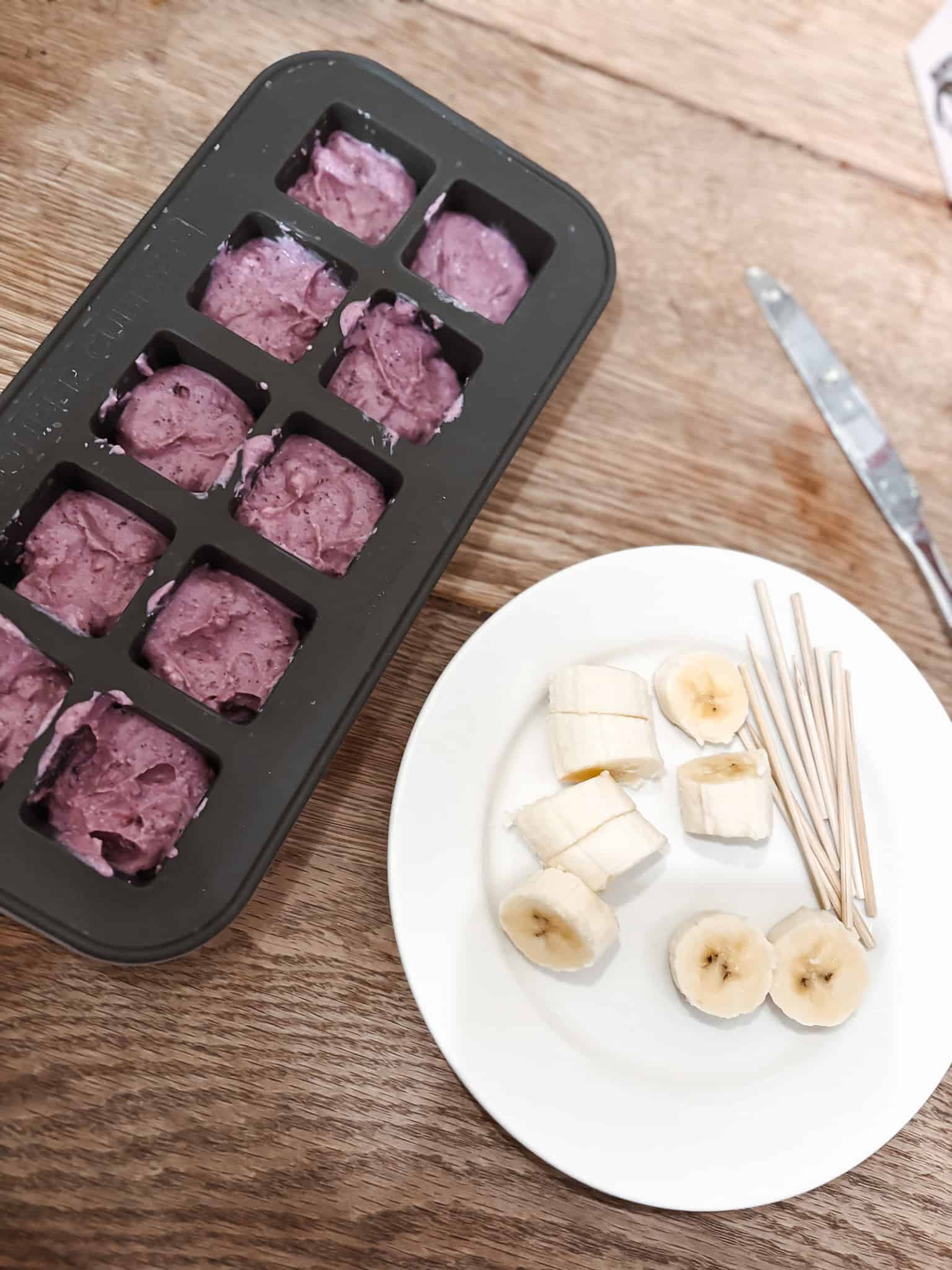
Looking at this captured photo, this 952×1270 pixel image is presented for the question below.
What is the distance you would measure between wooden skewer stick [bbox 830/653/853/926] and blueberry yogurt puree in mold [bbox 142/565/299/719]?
96 centimetres

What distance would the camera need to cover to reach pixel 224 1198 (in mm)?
1579

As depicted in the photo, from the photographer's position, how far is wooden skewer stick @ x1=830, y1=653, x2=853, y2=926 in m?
1.68

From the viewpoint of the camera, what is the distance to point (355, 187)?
172 cm

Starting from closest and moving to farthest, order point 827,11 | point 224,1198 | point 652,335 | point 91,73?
1. point 224,1198
2. point 91,73
3. point 652,335
4. point 827,11

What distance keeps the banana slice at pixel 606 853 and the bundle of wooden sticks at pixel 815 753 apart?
31 centimetres

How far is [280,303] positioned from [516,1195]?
155 centimetres

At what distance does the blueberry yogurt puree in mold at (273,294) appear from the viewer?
5.42 feet

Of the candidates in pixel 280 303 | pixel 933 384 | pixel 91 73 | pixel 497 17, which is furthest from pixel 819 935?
pixel 91 73

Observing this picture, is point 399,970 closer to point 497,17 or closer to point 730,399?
point 730,399

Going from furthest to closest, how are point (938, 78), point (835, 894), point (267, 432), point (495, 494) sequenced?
1. point (938, 78)
2. point (495, 494)
3. point (835, 894)
4. point (267, 432)

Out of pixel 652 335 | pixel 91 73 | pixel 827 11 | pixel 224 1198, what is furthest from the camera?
pixel 827 11

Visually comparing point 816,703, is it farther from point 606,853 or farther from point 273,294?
point 273,294

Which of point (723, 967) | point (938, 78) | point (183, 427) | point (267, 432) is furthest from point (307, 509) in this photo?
point (938, 78)

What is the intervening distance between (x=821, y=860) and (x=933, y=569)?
618mm
